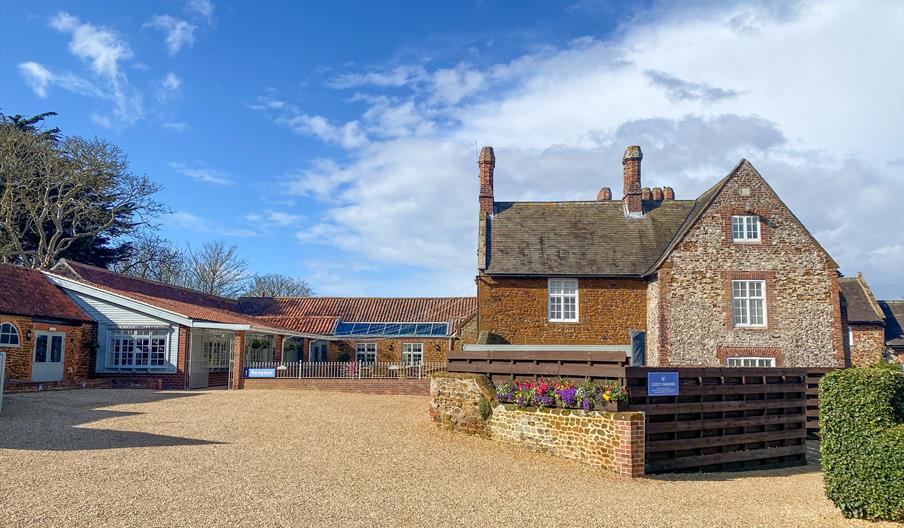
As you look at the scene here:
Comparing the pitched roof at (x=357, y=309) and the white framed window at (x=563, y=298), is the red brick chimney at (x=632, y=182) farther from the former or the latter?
the pitched roof at (x=357, y=309)

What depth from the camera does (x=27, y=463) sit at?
9.66 meters

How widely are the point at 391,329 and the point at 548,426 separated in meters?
22.7

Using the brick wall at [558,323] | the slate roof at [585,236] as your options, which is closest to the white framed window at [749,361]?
the brick wall at [558,323]

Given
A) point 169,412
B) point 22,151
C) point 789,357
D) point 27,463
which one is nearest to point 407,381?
point 169,412

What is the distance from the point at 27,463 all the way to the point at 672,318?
17.3m

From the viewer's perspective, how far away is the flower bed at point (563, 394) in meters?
11.0

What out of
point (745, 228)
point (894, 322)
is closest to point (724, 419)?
point (745, 228)

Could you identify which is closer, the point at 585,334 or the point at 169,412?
the point at 169,412

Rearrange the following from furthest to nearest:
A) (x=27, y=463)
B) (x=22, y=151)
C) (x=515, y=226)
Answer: (x=22, y=151) < (x=515, y=226) < (x=27, y=463)

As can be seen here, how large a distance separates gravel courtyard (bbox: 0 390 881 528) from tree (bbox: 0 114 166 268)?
21.6m

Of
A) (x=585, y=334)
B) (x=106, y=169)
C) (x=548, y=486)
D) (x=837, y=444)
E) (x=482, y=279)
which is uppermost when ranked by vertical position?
(x=106, y=169)

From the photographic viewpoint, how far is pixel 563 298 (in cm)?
2238

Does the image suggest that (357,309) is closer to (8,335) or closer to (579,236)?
(579,236)

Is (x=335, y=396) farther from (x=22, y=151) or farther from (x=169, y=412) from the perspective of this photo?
(x=22, y=151)
